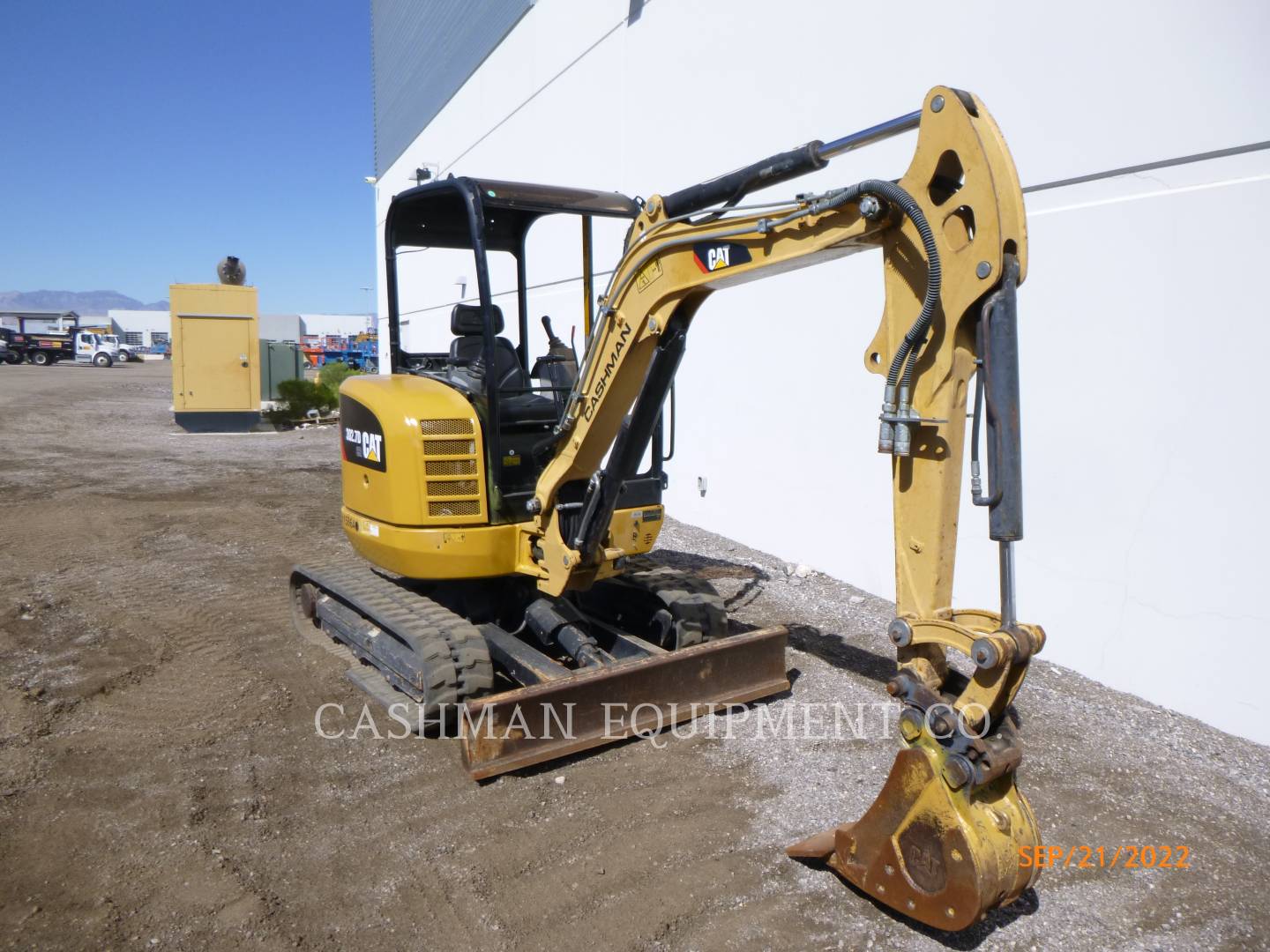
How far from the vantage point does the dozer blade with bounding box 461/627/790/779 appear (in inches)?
A: 157

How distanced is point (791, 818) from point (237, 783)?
8.13 ft

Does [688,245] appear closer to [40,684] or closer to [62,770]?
[62,770]

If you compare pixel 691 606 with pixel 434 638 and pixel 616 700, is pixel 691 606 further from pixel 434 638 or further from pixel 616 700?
pixel 434 638

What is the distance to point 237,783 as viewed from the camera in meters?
3.94

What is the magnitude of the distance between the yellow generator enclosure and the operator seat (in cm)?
1321

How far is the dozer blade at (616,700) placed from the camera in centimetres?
398

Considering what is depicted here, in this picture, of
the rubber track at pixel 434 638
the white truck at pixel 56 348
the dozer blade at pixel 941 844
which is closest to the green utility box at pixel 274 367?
the rubber track at pixel 434 638

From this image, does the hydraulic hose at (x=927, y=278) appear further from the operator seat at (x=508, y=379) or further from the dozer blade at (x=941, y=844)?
the operator seat at (x=508, y=379)

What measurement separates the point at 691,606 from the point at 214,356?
14961 millimetres

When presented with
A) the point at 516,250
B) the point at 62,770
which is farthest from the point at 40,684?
the point at 516,250

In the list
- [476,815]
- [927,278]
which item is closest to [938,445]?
[927,278]

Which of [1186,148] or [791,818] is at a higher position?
[1186,148]

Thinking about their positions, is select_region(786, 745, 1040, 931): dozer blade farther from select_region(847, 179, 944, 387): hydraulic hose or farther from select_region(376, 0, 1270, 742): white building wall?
select_region(376, 0, 1270, 742): white building wall
